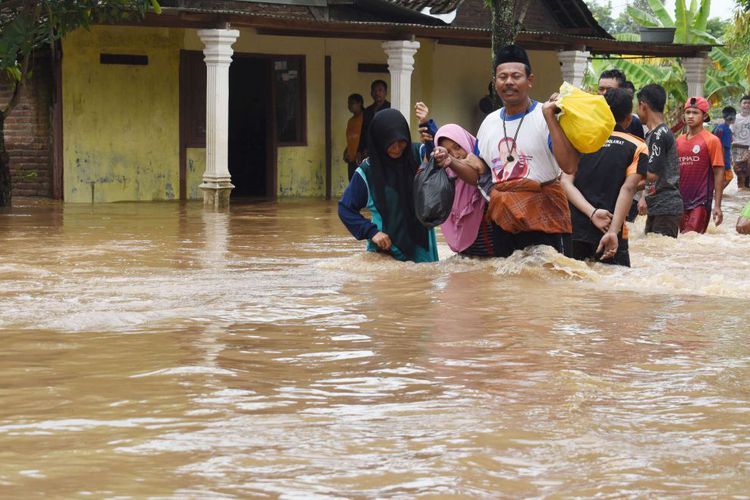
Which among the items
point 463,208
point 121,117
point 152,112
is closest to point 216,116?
point 152,112

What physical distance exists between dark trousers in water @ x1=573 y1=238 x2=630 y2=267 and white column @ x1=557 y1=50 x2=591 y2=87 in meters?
13.6

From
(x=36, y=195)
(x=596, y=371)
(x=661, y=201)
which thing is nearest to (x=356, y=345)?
(x=596, y=371)

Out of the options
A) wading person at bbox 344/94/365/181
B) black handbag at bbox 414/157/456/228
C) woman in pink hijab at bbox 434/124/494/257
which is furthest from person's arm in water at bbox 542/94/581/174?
wading person at bbox 344/94/365/181

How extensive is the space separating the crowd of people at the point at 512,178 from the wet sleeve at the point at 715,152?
61.6 inches

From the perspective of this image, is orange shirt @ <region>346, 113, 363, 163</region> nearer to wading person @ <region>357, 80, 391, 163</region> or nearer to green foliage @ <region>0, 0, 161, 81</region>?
wading person @ <region>357, 80, 391, 163</region>

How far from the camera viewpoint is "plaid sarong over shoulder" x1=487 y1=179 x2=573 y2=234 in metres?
7.95

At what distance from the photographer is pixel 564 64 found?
2227 centimetres

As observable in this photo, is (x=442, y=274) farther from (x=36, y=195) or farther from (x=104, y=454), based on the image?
(x=36, y=195)

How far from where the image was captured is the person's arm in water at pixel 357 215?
901 centimetres

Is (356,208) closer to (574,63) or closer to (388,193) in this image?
(388,193)

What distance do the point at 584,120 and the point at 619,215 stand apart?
84cm

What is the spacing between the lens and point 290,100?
800 inches

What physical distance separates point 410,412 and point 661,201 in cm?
597

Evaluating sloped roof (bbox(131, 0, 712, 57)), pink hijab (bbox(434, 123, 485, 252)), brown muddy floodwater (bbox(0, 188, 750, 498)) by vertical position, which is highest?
sloped roof (bbox(131, 0, 712, 57))
